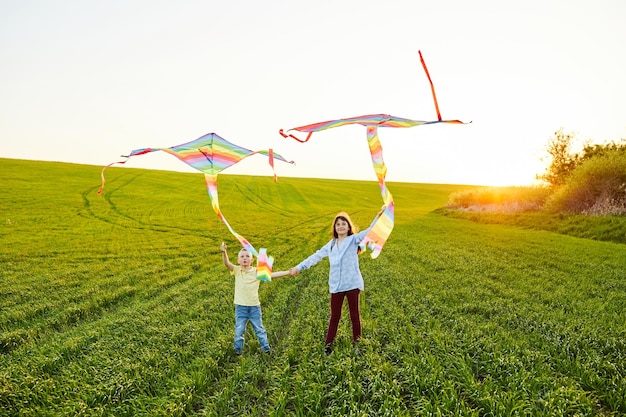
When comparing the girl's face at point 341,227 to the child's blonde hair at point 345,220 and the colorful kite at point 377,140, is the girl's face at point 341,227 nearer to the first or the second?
the child's blonde hair at point 345,220

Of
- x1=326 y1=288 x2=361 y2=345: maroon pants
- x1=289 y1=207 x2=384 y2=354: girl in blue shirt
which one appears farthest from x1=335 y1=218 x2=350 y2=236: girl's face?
x1=326 y1=288 x2=361 y2=345: maroon pants

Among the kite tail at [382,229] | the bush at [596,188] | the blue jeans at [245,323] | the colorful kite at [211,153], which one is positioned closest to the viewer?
the kite tail at [382,229]

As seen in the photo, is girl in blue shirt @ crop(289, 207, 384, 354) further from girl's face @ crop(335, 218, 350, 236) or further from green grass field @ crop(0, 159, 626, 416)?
green grass field @ crop(0, 159, 626, 416)

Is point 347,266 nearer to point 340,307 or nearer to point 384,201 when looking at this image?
point 340,307

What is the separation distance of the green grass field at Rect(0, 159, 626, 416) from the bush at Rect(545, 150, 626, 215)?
13.0 m

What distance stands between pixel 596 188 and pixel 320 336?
36.6 m

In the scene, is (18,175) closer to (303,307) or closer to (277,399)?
(303,307)

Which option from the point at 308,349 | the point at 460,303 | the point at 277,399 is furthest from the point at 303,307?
the point at 277,399

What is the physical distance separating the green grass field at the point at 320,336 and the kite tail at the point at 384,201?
2252 mm

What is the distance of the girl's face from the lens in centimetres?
784

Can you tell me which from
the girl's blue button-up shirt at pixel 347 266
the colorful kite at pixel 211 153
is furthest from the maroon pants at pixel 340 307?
the colorful kite at pixel 211 153

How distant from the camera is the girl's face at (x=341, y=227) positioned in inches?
309

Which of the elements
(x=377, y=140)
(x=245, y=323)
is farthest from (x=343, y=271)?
(x=377, y=140)

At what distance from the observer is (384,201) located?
6.44 m
